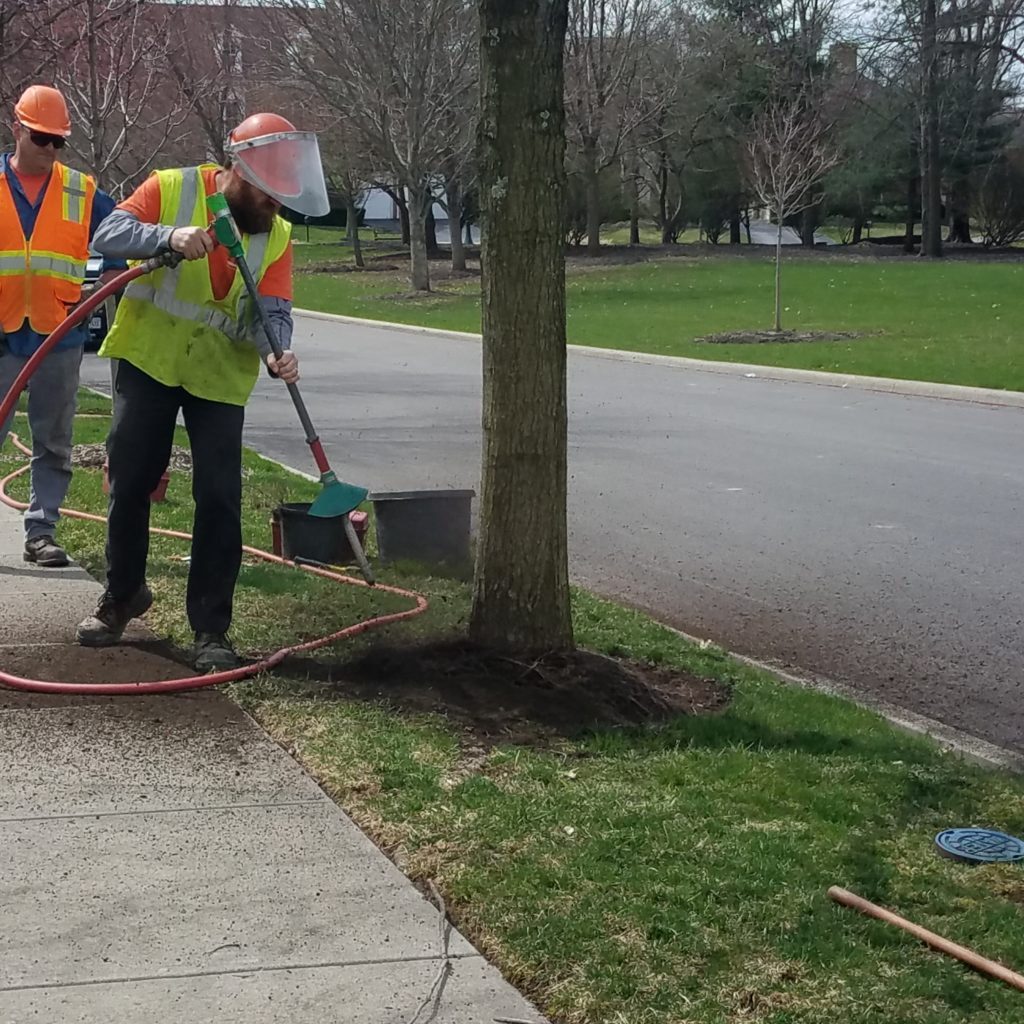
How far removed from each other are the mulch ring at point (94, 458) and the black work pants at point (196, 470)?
5.00 m

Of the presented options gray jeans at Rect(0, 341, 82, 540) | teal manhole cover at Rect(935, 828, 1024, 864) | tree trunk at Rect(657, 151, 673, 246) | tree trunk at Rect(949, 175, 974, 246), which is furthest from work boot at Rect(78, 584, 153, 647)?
tree trunk at Rect(949, 175, 974, 246)

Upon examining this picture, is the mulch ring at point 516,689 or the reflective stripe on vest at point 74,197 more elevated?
the reflective stripe on vest at point 74,197

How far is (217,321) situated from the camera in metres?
5.61

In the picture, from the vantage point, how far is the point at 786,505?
10.5 metres

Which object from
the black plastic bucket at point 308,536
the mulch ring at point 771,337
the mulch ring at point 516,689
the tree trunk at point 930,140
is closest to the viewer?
the mulch ring at point 516,689

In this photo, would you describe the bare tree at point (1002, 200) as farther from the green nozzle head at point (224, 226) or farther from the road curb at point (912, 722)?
the green nozzle head at point (224, 226)

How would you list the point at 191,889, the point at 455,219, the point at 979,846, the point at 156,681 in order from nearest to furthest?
the point at 191,889 → the point at 979,846 → the point at 156,681 → the point at 455,219

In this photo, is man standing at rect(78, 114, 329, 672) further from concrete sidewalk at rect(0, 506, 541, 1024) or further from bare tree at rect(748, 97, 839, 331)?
bare tree at rect(748, 97, 839, 331)

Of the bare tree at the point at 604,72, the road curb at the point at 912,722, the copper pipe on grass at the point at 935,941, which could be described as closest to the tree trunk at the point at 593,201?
the bare tree at the point at 604,72

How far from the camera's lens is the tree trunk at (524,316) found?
535 centimetres

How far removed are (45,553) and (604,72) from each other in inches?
1451

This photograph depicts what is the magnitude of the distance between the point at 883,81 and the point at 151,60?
35.6 meters

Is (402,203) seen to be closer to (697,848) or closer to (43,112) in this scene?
(43,112)

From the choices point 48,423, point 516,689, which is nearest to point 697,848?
point 516,689
